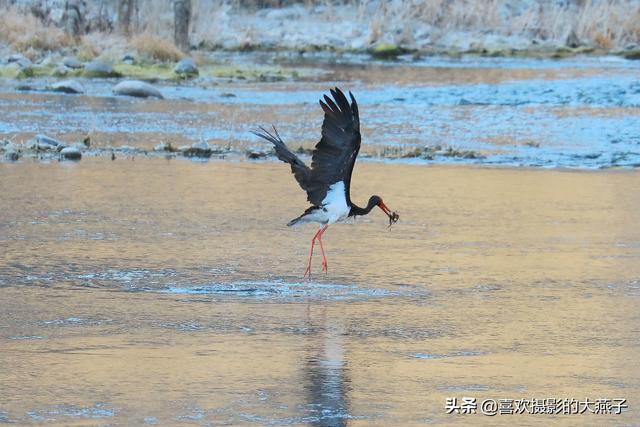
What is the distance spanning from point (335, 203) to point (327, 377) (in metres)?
3.06

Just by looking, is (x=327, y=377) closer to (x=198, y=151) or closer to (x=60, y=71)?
(x=198, y=151)

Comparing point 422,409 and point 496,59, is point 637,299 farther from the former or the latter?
point 496,59

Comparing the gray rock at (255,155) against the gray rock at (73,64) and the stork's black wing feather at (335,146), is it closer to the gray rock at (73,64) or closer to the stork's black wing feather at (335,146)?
the stork's black wing feather at (335,146)

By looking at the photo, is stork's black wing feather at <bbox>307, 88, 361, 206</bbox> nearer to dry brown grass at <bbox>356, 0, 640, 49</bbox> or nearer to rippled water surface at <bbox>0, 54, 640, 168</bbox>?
rippled water surface at <bbox>0, 54, 640, 168</bbox>


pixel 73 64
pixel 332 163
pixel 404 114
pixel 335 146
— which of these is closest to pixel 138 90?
pixel 404 114

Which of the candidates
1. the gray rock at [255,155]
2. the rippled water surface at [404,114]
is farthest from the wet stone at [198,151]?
the rippled water surface at [404,114]

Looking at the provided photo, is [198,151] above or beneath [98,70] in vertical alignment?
above

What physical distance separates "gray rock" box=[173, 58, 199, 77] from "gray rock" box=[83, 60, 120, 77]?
4.74 ft

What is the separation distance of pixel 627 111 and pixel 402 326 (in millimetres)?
15064

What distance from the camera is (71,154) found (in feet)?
52.4

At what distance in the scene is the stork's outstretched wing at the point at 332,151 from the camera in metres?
9.29

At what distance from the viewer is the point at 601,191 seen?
14133mm

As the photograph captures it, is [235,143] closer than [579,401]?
No

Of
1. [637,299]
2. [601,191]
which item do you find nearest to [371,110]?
[601,191]
